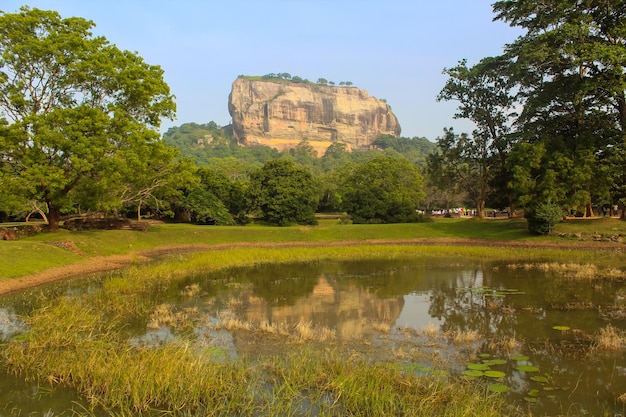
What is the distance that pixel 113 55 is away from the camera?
29.9 m

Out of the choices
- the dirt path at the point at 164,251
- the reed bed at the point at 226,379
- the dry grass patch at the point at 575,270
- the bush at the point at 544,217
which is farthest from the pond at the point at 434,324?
the bush at the point at 544,217

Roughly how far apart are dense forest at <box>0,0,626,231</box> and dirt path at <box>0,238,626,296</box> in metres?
2.73

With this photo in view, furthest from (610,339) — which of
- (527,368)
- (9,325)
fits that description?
(9,325)

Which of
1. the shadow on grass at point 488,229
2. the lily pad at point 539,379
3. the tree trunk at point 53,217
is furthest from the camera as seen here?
the shadow on grass at point 488,229

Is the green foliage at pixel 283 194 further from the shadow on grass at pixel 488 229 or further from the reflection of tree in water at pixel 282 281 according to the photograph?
the reflection of tree in water at pixel 282 281

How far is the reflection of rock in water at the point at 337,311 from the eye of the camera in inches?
470

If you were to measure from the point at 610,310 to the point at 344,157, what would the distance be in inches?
7429

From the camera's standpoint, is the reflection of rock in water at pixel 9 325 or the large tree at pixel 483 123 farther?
the large tree at pixel 483 123

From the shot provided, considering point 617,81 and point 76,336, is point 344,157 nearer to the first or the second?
point 617,81

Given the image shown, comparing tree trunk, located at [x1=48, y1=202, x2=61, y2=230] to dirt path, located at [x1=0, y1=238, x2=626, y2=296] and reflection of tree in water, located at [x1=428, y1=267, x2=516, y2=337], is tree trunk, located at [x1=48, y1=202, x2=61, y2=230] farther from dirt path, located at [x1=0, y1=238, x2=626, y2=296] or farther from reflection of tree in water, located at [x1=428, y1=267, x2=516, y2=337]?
reflection of tree in water, located at [x1=428, y1=267, x2=516, y2=337]

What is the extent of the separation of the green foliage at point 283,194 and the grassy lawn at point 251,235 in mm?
7801

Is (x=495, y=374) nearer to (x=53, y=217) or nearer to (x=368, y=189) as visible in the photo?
(x=53, y=217)

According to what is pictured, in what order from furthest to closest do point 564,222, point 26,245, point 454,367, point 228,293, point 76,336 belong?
point 564,222 → point 26,245 → point 228,293 → point 76,336 → point 454,367

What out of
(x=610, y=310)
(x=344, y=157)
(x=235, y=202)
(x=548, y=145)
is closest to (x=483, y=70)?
(x=548, y=145)
